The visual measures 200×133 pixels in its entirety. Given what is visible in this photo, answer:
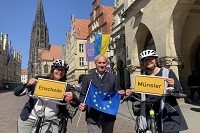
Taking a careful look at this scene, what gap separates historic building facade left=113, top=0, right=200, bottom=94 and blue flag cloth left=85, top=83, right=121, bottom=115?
791 centimetres

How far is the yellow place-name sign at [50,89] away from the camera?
3.32 m

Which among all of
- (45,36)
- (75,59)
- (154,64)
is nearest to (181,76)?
(154,64)

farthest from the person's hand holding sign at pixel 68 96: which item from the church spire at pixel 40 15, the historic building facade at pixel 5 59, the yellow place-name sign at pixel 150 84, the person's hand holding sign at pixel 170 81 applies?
the church spire at pixel 40 15

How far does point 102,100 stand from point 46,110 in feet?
2.97

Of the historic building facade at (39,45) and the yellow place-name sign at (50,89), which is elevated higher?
the historic building facade at (39,45)

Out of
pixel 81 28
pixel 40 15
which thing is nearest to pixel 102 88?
pixel 81 28

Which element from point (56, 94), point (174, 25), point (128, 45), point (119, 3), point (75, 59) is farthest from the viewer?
point (75, 59)

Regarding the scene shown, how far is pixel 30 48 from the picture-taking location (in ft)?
377

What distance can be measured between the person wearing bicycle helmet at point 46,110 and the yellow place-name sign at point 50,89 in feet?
0.24

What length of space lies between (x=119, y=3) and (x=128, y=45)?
989cm

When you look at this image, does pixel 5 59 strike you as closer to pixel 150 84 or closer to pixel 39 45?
pixel 39 45

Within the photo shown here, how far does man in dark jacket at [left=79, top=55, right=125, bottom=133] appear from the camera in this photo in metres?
3.56

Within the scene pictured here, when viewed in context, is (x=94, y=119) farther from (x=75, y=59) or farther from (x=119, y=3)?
(x=75, y=59)

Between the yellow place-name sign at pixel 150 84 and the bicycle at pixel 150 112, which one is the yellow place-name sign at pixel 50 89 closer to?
the bicycle at pixel 150 112
